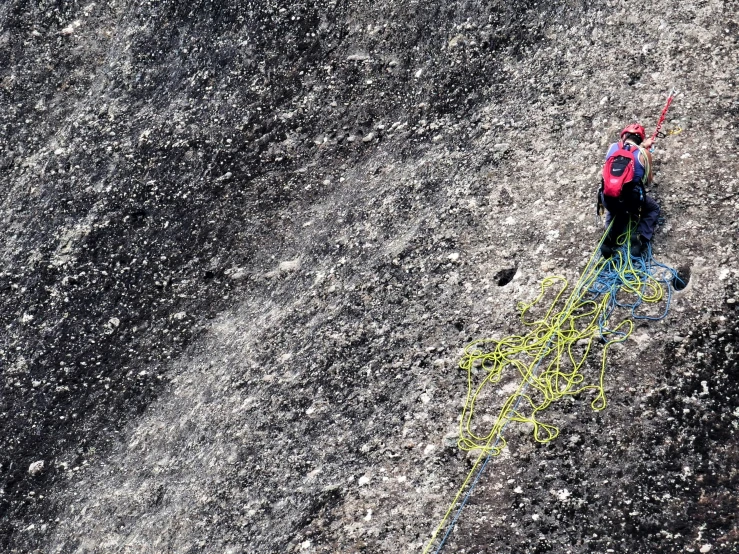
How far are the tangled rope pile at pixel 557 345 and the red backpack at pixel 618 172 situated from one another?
70 centimetres

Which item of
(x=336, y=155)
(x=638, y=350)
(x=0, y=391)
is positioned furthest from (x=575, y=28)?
(x=0, y=391)

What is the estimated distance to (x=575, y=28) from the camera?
10.5m

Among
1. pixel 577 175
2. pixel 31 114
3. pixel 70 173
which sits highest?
pixel 31 114

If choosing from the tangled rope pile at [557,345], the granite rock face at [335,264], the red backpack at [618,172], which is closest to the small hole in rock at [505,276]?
the granite rock face at [335,264]

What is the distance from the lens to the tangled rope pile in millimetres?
7520

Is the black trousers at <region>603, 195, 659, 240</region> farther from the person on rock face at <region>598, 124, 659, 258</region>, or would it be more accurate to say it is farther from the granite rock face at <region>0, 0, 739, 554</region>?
the granite rock face at <region>0, 0, 739, 554</region>

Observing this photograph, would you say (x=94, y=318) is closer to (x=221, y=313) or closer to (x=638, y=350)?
(x=221, y=313)

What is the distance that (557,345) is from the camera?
7.92m

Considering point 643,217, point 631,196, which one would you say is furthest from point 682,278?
point 631,196

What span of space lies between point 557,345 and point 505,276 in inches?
47.5

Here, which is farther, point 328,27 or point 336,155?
point 328,27

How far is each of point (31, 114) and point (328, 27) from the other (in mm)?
5880

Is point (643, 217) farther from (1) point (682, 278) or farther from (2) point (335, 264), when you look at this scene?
(2) point (335, 264)

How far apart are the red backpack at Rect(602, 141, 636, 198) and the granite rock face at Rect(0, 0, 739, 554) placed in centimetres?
97
